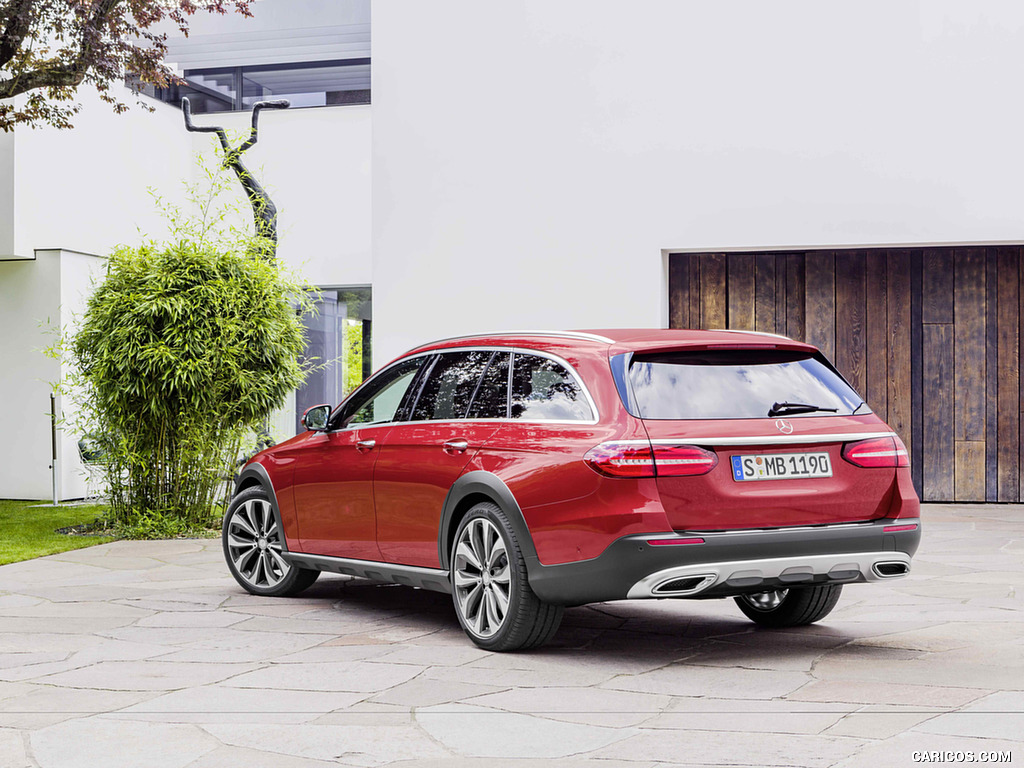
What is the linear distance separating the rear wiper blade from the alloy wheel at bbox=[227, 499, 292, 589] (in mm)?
3486

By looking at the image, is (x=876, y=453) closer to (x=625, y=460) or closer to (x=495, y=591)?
(x=625, y=460)

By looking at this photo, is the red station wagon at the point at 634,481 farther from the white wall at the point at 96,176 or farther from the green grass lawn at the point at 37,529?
the white wall at the point at 96,176

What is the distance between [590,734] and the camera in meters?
4.52

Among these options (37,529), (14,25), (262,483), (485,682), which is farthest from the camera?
(37,529)

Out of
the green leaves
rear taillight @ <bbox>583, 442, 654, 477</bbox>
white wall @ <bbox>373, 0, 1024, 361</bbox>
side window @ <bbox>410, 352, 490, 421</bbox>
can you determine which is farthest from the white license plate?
white wall @ <bbox>373, 0, 1024, 361</bbox>

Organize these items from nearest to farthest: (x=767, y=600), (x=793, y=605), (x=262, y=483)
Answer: (x=793, y=605) → (x=767, y=600) → (x=262, y=483)

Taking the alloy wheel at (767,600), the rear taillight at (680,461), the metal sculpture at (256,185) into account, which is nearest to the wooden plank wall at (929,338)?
the metal sculpture at (256,185)

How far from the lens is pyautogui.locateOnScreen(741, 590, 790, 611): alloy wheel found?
6.77 metres

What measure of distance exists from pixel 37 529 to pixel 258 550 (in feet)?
16.4

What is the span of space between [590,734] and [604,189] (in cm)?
928

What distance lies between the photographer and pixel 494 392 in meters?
6.44

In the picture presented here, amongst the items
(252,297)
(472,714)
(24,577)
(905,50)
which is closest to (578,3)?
(905,50)

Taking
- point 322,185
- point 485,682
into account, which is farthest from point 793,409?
point 322,185

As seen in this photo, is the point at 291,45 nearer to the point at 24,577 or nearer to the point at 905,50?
the point at 905,50
